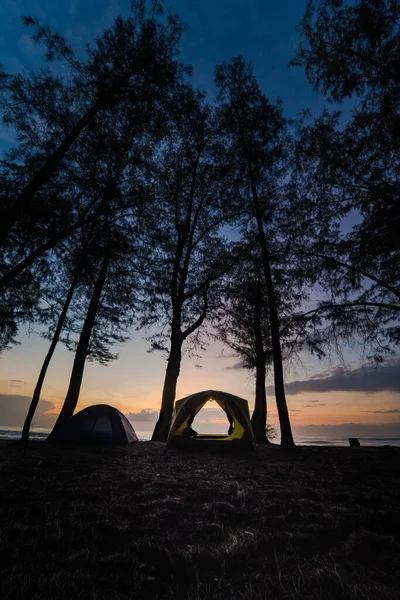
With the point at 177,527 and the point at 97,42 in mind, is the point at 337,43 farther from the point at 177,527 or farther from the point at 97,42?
the point at 177,527

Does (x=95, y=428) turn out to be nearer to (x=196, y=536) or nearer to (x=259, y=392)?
(x=259, y=392)

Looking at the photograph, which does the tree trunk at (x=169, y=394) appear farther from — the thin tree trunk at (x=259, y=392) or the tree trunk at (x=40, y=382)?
the tree trunk at (x=40, y=382)

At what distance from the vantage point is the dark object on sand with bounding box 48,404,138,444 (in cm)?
1119

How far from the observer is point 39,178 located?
325 inches

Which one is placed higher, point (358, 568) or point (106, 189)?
point (106, 189)

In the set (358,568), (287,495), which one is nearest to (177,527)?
(358,568)

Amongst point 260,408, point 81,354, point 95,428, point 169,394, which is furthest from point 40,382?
point 260,408

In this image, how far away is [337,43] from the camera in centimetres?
920

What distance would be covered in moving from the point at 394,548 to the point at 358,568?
67 cm

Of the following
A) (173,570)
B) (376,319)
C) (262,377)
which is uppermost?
(376,319)

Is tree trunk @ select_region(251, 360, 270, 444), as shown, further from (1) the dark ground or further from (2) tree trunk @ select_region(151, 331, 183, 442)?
(1) the dark ground

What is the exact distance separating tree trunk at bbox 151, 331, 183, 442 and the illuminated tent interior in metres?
3.15

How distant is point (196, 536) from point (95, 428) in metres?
9.55

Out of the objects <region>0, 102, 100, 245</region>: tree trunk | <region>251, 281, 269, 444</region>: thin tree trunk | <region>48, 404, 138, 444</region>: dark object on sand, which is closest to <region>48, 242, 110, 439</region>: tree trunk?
<region>48, 404, 138, 444</region>: dark object on sand
